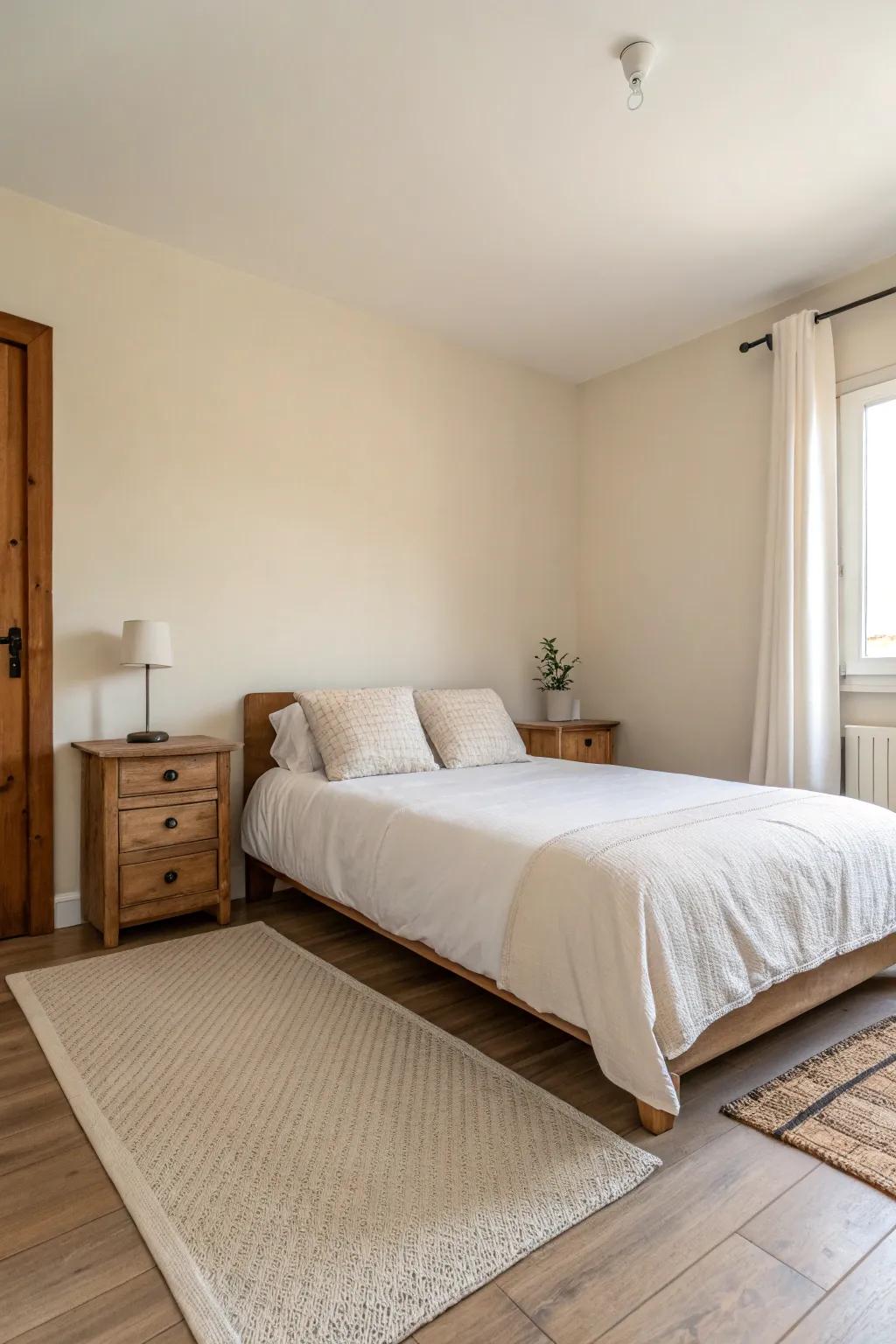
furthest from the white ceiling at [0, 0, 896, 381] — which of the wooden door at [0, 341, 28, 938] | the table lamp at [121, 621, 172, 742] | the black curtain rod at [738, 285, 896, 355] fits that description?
the table lamp at [121, 621, 172, 742]

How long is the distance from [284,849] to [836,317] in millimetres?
3293

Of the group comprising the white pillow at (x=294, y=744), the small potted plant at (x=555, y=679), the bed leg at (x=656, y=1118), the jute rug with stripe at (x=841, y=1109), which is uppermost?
the small potted plant at (x=555, y=679)

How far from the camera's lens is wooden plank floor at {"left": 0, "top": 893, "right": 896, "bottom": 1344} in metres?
1.12

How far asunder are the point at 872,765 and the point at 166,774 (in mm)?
2836

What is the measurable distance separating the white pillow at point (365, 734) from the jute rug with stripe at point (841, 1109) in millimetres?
1753

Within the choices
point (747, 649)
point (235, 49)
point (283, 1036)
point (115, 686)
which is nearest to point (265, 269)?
point (235, 49)

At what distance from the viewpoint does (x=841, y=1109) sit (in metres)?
1.67

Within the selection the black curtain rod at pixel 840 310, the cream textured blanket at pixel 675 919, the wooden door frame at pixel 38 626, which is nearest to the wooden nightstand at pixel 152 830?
the wooden door frame at pixel 38 626

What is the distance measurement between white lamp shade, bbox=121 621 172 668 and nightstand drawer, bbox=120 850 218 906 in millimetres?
735

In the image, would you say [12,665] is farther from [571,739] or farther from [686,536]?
[686,536]

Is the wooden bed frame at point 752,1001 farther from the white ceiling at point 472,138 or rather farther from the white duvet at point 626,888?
the white ceiling at point 472,138

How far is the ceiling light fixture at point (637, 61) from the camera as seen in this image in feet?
6.84

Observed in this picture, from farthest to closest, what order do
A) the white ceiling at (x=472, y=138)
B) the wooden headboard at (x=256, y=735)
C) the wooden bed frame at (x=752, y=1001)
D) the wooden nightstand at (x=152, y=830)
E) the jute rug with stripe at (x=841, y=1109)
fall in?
the wooden headboard at (x=256, y=735)
the wooden nightstand at (x=152, y=830)
the white ceiling at (x=472, y=138)
the wooden bed frame at (x=752, y=1001)
the jute rug with stripe at (x=841, y=1109)

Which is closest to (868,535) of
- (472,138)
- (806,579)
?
(806,579)
